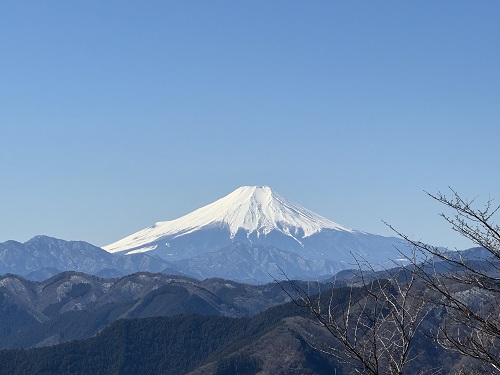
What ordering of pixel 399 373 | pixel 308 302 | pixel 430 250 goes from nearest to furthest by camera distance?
pixel 399 373 < pixel 308 302 < pixel 430 250

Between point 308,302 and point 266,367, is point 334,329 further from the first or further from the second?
point 266,367

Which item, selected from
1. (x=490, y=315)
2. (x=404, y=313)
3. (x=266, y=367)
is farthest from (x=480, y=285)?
(x=266, y=367)

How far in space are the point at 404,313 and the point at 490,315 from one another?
2.40 meters

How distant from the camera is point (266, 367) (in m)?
184

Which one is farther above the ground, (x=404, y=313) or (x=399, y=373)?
(x=404, y=313)

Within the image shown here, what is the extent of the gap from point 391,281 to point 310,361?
569 feet

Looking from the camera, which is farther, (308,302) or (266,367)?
(266,367)

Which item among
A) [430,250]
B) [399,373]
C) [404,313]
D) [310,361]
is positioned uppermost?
[430,250]

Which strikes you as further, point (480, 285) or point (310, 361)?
point (310, 361)

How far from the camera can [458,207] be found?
18.3 metres

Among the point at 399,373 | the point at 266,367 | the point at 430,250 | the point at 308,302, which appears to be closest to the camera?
the point at 399,373

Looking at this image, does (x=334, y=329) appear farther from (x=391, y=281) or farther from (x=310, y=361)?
(x=310, y=361)

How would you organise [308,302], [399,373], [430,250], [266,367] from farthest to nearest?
[266,367] < [430,250] < [308,302] < [399,373]

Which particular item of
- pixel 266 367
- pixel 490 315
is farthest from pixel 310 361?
pixel 490 315
